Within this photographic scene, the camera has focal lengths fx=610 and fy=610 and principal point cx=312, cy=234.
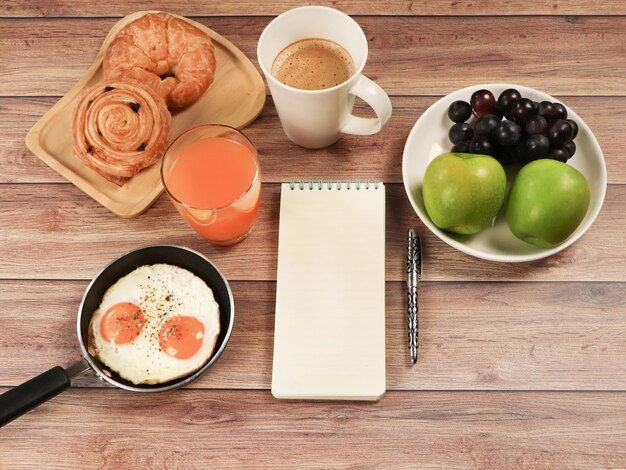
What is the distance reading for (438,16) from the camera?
119 centimetres

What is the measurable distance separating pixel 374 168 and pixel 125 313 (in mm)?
483

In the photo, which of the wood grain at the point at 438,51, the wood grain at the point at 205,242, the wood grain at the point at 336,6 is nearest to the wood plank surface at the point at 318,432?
the wood grain at the point at 205,242

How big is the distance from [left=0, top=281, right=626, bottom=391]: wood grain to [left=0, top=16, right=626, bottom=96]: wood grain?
1.27ft

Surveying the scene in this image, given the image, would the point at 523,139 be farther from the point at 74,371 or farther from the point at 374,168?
the point at 74,371

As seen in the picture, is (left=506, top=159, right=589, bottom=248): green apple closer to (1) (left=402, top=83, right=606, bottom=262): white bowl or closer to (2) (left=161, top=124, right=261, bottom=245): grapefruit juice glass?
(1) (left=402, top=83, right=606, bottom=262): white bowl

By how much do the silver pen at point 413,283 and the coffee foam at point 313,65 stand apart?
284 millimetres

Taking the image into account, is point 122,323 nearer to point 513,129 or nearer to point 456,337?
point 456,337

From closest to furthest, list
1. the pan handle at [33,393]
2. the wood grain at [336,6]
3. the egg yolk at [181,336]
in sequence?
1. the pan handle at [33,393]
2. the egg yolk at [181,336]
3. the wood grain at [336,6]

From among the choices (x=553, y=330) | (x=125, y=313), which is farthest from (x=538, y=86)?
(x=125, y=313)

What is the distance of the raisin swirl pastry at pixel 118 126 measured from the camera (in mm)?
1002

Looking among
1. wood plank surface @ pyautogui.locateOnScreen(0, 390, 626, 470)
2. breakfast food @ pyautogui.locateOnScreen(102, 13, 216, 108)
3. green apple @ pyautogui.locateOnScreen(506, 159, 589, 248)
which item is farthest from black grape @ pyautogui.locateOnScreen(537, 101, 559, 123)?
breakfast food @ pyautogui.locateOnScreen(102, 13, 216, 108)

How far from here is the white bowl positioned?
0.94 metres

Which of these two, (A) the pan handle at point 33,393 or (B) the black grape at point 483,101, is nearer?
(A) the pan handle at point 33,393

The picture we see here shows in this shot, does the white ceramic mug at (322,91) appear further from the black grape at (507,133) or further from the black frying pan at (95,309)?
the black frying pan at (95,309)
